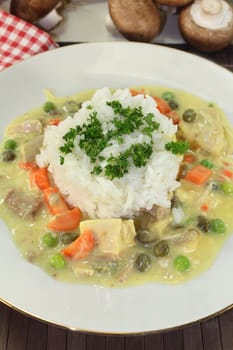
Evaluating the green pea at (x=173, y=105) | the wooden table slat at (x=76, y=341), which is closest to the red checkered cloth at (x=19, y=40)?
the green pea at (x=173, y=105)

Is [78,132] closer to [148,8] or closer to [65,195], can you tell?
[65,195]

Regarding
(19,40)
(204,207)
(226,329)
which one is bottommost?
(226,329)

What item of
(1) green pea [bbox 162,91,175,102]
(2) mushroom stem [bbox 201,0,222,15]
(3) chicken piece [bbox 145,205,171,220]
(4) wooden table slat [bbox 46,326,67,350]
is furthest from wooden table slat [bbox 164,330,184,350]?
(2) mushroom stem [bbox 201,0,222,15]

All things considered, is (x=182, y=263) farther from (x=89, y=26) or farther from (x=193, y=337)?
(x=89, y=26)

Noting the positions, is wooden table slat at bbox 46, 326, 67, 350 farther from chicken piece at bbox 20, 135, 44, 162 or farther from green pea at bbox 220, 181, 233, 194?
green pea at bbox 220, 181, 233, 194

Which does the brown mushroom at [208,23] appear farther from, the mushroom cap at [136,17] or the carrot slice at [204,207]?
the carrot slice at [204,207]

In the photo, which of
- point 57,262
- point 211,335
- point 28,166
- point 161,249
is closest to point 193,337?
point 211,335

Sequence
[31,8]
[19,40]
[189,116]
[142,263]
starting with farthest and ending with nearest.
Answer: [31,8] → [19,40] → [189,116] → [142,263]

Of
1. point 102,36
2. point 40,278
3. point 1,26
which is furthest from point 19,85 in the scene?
point 40,278
